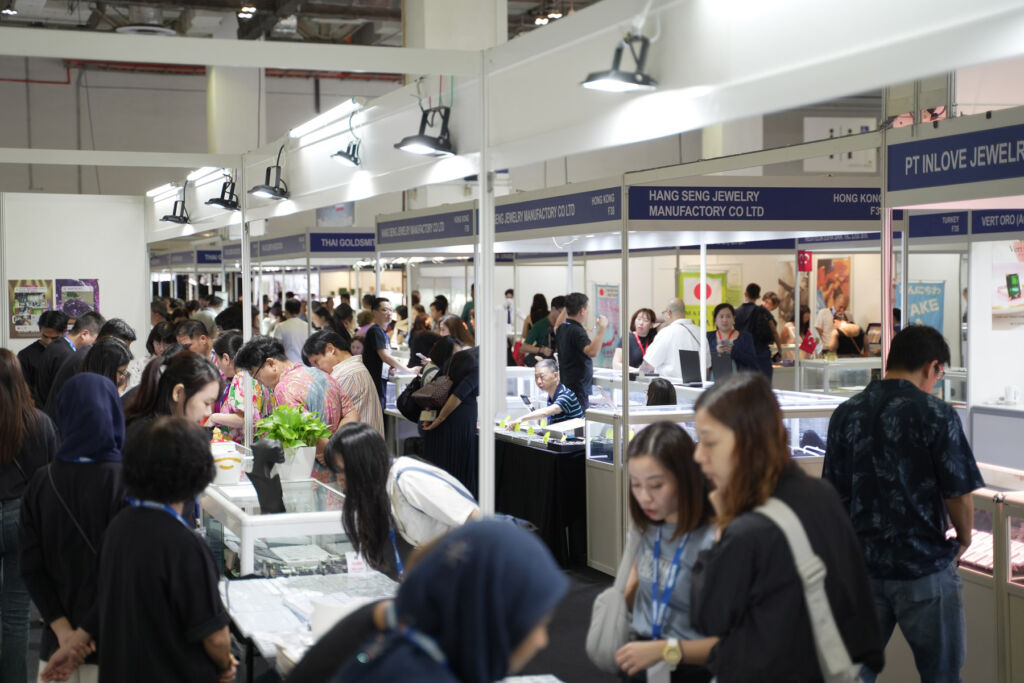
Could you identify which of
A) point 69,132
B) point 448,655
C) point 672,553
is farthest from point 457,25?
point 69,132

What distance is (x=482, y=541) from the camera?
4.04ft

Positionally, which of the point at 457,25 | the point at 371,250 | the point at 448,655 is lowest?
the point at 448,655

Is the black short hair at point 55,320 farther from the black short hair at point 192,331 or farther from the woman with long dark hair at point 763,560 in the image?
the woman with long dark hair at point 763,560

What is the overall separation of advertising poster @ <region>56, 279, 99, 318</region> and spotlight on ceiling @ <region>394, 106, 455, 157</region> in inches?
215

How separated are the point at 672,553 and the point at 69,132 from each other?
17.3 metres

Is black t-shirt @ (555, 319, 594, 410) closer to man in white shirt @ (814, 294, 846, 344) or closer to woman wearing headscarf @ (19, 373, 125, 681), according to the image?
woman wearing headscarf @ (19, 373, 125, 681)

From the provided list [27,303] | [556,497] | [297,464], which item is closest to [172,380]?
[297,464]

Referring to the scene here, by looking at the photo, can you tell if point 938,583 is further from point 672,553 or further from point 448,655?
point 448,655

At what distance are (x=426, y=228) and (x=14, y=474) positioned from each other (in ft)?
15.0

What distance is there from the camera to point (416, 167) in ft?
14.1

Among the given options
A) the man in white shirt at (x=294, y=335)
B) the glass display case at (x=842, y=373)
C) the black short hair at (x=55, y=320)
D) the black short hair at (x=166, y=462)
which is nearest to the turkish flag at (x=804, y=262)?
the glass display case at (x=842, y=373)

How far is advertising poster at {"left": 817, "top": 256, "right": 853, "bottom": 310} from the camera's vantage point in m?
15.8

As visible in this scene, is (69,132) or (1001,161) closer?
(1001,161)

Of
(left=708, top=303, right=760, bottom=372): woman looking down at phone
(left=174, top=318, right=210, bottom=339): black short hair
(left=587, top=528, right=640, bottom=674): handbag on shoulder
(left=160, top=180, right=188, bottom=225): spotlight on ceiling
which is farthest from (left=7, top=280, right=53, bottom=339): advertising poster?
(left=587, top=528, right=640, bottom=674): handbag on shoulder
